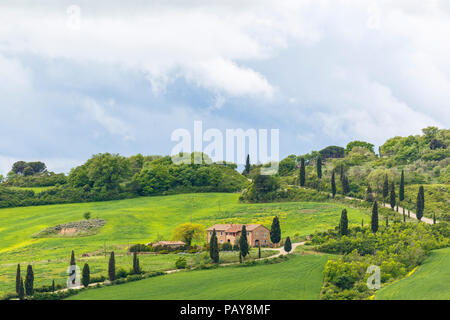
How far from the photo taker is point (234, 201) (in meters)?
107

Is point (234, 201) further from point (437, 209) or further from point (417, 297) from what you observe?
point (417, 297)

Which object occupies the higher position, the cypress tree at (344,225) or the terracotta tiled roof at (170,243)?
the cypress tree at (344,225)

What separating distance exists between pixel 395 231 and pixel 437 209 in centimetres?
1907

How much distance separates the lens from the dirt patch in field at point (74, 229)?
8662 centimetres

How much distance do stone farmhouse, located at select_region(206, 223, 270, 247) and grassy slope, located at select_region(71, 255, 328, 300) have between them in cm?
1186

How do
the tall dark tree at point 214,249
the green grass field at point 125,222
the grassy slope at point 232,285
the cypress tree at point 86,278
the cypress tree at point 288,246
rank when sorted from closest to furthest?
the grassy slope at point 232,285, the cypress tree at point 86,278, the tall dark tree at point 214,249, the cypress tree at point 288,246, the green grass field at point 125,222

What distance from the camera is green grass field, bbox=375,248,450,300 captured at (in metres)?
45.9

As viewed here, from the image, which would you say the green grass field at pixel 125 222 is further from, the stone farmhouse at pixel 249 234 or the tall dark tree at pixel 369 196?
the stone farmhouse at pixel 249 234

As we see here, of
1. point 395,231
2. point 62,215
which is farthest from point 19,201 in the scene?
point 395,231

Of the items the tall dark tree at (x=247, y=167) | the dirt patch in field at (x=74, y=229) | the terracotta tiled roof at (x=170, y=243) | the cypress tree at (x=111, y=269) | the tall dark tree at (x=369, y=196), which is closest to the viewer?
the cypress tree at (x=111, y=269)

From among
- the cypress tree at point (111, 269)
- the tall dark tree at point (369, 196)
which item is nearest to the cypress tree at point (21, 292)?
the cypress tree at point (111, 269)

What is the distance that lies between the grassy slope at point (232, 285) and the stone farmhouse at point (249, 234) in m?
11.9

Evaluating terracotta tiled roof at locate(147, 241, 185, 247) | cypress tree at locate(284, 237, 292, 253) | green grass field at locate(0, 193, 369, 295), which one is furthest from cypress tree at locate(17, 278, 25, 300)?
cypress tree at locate(284, 237, 292, 253)
